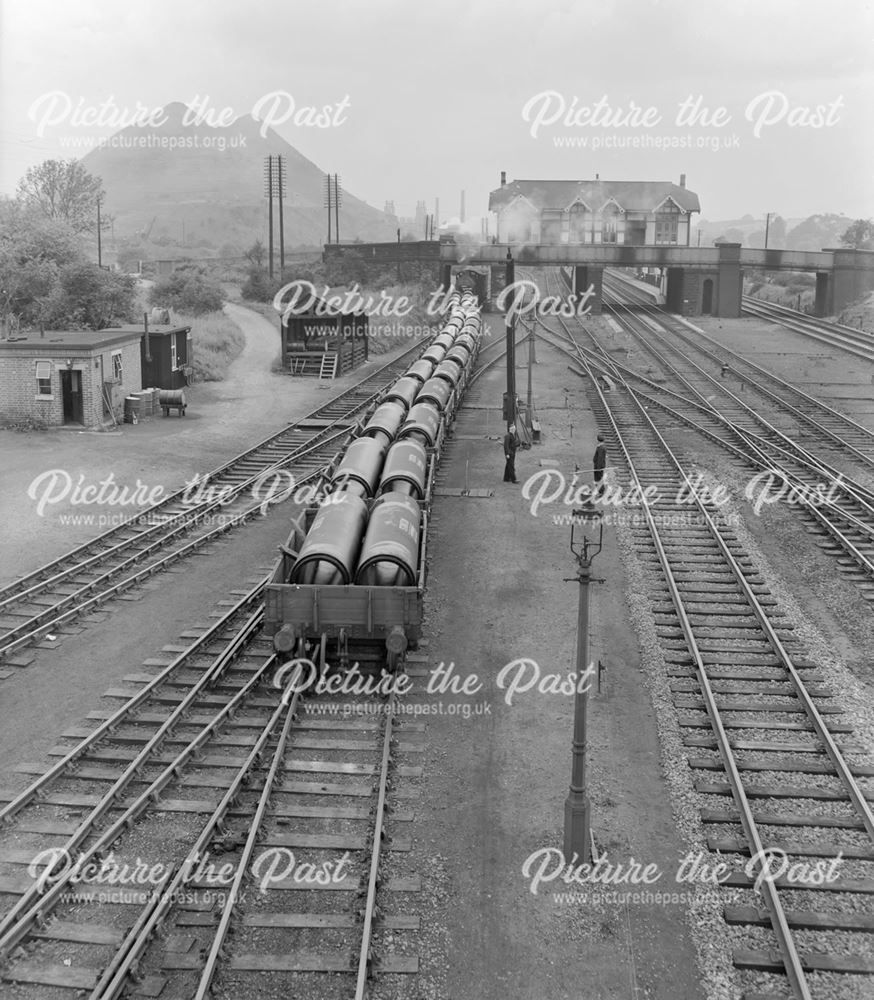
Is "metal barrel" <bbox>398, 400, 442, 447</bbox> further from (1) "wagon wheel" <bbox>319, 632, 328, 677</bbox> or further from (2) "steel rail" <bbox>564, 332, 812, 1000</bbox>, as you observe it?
(1) "wagon wheel" <bbox>319, 632, 328, 677</bbox>

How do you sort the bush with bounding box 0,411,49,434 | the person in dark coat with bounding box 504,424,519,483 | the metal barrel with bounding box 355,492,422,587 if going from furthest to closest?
the bush with bounding box 0,411,49,434 → the person in dark coat with bounding box 504,424,519,483 → the metal barrel with bounding box 355,492,422,587

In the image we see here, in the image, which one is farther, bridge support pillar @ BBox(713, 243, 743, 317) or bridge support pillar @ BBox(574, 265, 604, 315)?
bridge support pillar @ BBox(574, 265, 604, 315)

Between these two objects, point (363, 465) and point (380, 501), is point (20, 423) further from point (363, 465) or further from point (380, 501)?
point (380, 501)

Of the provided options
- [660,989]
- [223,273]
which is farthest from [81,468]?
[223,273]

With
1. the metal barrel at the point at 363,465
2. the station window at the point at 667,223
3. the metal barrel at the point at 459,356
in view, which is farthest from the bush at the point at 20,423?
the station window at the point at 667,223

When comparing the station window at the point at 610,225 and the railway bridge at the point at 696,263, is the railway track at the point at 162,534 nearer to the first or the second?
the railway bridge at the point at 696,263

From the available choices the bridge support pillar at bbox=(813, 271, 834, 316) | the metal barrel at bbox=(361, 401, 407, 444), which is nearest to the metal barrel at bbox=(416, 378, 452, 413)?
the metal barrel at bbox=(361, 401, 407, 444)

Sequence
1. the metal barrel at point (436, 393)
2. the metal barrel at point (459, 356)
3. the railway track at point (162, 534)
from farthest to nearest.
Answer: the metal barrel at point (459, 356)
the metal barrel at point (436, 393)
the railway track at point (162, 534)
